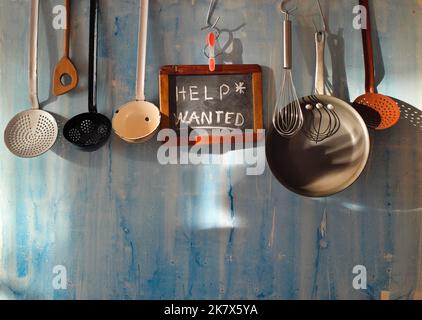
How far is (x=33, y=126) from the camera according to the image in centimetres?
135

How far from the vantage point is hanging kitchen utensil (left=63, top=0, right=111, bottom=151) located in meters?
1.34

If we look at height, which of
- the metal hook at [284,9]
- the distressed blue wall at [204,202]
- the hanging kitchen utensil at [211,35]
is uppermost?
the metal hook at [284,9]

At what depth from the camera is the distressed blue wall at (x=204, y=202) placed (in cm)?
136

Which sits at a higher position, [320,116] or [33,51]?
[33,51]

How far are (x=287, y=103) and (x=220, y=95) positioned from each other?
0.65ft

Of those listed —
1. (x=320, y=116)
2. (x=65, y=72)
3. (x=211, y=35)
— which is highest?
(x=211, y=35)

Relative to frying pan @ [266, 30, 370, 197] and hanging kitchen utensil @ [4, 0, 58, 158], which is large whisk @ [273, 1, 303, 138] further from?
hanging kitchen utensil @ [4, 0, 58, 158]

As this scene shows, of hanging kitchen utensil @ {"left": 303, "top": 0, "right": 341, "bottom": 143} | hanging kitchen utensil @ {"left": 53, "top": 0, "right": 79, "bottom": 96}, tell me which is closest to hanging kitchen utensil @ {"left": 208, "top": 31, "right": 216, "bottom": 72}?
hanging kitchen utensil @ {"left": 303, "top": 0, "right": 341, "bottom": 143}

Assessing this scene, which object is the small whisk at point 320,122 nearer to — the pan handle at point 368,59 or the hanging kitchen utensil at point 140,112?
the pan handle at point 368,59

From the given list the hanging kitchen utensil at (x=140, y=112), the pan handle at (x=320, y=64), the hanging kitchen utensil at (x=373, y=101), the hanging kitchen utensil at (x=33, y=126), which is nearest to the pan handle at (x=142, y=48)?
the hanging kitchen utensil at (x=140, y=112)

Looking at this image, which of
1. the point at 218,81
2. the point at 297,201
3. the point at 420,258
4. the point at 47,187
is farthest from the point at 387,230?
the point at 47,187

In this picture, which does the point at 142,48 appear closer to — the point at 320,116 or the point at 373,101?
the point at 320,116

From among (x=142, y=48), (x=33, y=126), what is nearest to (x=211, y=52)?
(x=142, y=48)

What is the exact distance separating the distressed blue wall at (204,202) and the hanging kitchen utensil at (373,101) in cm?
3
